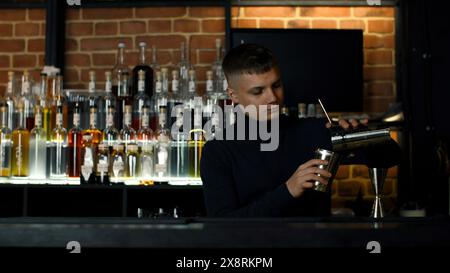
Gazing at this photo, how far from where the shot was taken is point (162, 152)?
2746 millimetres

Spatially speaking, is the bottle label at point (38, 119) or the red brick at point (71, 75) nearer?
the bottle label at point (38, 119)

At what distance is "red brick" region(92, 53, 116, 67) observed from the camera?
3.25 m

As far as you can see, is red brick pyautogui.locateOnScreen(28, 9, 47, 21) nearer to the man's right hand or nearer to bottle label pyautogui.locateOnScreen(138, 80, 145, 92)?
bottle label pyautogui.locateOnScreen(138, 80, 145, 92)

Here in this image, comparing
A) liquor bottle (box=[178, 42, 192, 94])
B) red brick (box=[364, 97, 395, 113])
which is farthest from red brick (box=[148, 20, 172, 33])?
red brick (box=[364, 97, 395, 113])

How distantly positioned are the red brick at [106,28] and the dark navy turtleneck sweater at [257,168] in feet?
5.26

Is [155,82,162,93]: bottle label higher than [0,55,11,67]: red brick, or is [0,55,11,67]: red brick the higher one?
[0,55,11,67]: red brick

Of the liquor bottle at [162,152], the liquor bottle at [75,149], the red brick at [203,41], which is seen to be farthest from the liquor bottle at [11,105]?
the red brick at [203,41]

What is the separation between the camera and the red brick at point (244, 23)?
322 cm

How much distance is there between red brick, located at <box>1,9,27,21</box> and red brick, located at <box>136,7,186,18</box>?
56cm

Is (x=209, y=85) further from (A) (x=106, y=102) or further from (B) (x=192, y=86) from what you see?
(A) (x=106, y=102)

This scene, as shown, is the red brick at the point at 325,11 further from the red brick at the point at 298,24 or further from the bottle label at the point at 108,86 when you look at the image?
the bottle label at the point at 108,86

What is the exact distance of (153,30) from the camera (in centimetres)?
324
